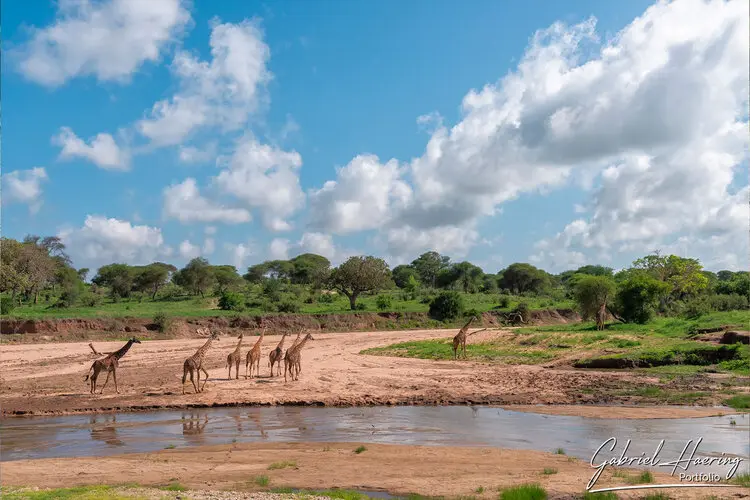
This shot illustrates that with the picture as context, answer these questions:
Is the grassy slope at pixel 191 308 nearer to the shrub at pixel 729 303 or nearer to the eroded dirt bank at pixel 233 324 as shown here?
the eroded dirt bank at pixel 233 324

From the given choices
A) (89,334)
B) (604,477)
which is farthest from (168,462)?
(89,334)

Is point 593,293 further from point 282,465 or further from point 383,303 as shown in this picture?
point 282,465

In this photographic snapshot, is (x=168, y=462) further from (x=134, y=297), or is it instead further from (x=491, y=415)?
(x=134, y=297)

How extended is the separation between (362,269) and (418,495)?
196 ft

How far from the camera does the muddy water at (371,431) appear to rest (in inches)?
564

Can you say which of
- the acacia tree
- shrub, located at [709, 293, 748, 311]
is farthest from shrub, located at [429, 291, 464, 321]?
shrub, located at [709, 293, 748, 311]

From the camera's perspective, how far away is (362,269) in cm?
7006

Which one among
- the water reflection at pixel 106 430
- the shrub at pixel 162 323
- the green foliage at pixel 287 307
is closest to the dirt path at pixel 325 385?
the water reflection at pixel 106 430

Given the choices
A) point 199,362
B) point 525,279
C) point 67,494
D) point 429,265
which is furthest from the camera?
point 429,265

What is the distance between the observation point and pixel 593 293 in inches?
1716

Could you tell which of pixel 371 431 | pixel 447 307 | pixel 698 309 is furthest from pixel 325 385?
pixel 447 307

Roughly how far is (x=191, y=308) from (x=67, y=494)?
192ft

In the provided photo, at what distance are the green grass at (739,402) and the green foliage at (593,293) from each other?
890 inches

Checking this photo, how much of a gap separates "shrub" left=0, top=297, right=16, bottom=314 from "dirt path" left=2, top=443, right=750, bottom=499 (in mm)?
44770
